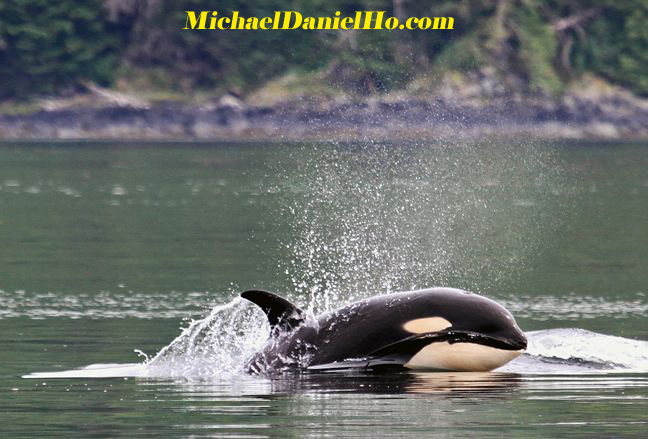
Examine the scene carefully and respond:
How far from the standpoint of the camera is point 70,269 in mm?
29609

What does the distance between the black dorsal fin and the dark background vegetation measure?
93.4m

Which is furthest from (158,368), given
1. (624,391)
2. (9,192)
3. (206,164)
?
(206,164)

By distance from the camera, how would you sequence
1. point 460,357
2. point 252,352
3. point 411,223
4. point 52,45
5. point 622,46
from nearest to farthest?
point 460,357 < point 252,352 < point 411,223 < point 52,45 < point 622,46

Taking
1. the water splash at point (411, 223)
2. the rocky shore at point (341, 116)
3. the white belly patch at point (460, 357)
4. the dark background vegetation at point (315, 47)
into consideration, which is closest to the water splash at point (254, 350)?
the white belly patch at point (460, 357)

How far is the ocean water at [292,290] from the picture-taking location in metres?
15.7

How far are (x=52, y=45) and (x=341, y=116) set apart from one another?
61.9 feet

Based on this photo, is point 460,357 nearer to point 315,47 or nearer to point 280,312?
point 280,312

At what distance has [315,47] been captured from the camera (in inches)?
4609

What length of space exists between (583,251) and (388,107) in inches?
3155

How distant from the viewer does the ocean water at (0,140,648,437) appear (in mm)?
15664

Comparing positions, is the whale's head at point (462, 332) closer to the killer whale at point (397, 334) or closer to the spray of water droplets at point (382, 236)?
the killer whale at point (397, 334)

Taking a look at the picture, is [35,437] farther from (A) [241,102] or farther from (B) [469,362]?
(A) [241,102]

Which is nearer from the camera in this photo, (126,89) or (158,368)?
(158,368)

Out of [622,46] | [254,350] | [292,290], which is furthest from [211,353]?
[622,46]
